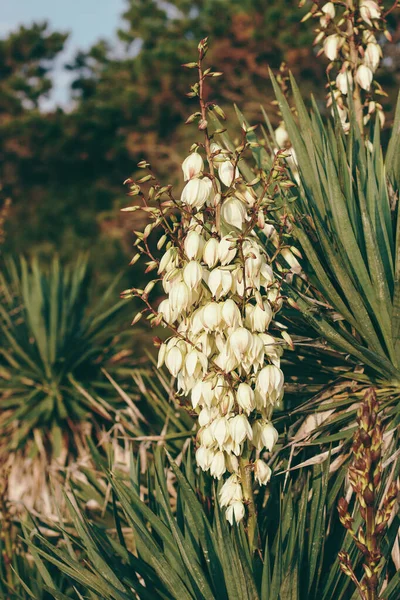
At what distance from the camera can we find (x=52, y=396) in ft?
13.0

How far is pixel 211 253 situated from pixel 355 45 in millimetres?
1356

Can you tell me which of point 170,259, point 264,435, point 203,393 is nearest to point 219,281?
point 170,259

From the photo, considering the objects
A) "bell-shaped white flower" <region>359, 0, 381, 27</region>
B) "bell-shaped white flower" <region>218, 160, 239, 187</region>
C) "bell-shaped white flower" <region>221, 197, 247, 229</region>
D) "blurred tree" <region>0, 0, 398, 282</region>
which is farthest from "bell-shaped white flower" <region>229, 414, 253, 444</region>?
"blurred tree" <region>0, 0, 398, 282</region>

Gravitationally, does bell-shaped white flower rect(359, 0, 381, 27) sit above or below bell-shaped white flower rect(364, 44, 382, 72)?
→ above

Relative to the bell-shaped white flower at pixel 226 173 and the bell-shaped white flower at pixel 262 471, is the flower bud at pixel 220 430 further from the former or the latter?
the bell-shaped white flower at pixel 226 173

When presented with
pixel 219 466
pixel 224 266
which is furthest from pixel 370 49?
pixel 219 466

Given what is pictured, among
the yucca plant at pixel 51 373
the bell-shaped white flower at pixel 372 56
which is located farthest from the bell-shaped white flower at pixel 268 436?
the yucca plant at pixel 51 373

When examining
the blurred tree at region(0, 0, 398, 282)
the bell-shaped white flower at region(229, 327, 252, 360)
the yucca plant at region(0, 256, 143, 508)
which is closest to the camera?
the bell-shaped white flower at region(229, 327, 252, 360)

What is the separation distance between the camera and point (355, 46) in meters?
2.55

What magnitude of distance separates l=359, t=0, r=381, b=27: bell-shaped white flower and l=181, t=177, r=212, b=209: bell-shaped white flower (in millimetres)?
1246

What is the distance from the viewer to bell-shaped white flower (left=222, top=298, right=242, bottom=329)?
5.18ft

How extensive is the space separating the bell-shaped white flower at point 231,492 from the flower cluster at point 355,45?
1415mm

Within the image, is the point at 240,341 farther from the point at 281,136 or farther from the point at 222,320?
the point at 281,136

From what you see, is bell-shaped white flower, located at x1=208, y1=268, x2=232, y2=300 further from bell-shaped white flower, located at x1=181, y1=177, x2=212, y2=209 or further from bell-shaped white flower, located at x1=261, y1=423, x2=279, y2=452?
bell-shaped white flower, located at x1=261, y1=423, x2=279, y2=452
